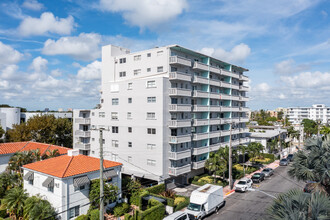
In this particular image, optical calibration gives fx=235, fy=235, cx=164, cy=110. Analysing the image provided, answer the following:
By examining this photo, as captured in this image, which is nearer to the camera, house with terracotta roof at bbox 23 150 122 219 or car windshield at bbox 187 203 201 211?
house with terracotta roof at bbox 23 150 122 219

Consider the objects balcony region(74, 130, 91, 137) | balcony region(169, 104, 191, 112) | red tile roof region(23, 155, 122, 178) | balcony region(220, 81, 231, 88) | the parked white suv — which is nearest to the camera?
red tile roof region(23, 155, 122, 178)

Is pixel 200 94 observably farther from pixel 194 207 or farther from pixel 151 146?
pixel 194 207

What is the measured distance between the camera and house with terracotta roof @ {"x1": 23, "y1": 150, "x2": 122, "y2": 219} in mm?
27969

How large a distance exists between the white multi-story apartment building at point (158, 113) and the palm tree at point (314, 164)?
21.7 metres

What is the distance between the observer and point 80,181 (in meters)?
28.9

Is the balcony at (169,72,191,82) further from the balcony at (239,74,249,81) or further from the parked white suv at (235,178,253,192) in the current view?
the balcony at (239,74,249,81)

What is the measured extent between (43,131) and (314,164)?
59123mm

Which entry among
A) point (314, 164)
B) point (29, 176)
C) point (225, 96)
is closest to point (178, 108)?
point (225, 96)

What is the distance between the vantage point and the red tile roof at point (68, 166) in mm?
29141

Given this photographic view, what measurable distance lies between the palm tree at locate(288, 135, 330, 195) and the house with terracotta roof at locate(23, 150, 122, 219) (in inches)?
875

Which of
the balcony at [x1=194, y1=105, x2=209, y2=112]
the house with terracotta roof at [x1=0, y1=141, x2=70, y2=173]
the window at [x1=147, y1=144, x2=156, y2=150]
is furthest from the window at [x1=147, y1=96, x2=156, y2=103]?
the house with terracotta roof at [x1=0, y1=141, x2=70, y2=173]

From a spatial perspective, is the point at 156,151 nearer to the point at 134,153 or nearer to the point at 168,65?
the point at 134,153

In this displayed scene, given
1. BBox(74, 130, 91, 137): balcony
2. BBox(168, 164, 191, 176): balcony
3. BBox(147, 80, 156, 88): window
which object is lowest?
BBox(168, 164, 191, 176): balcony

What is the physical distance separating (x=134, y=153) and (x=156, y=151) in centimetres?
513
